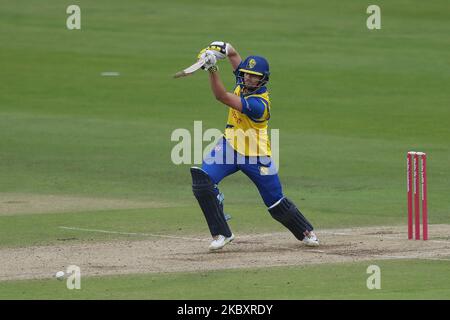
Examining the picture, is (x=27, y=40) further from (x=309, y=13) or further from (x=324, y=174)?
(x=324, y=174)

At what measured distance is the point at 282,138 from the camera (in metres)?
24.4

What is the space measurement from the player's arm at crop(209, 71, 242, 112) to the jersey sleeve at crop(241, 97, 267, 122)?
0.22ft

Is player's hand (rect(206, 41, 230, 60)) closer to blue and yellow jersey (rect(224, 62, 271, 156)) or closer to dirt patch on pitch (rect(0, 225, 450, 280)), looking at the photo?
blue and yellow jersey (rect(224, 62, 271, 156))

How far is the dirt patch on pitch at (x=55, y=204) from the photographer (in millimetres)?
17625

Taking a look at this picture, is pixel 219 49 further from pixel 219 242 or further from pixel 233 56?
pixel 219 242

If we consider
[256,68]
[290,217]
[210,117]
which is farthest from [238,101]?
[210,117]

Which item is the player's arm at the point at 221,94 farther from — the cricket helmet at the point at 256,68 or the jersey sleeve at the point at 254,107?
the cricket helmet at the point at 256,68

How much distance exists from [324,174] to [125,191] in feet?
11.1

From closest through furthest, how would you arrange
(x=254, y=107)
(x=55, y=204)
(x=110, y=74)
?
(x=254, y=107), (x=55, y=204), (x=110, y=74)

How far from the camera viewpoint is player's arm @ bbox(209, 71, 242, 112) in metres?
13.5

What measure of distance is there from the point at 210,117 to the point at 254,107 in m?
12.8

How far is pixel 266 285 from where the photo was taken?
39.9 ft

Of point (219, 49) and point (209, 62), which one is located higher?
point (219, 49)
